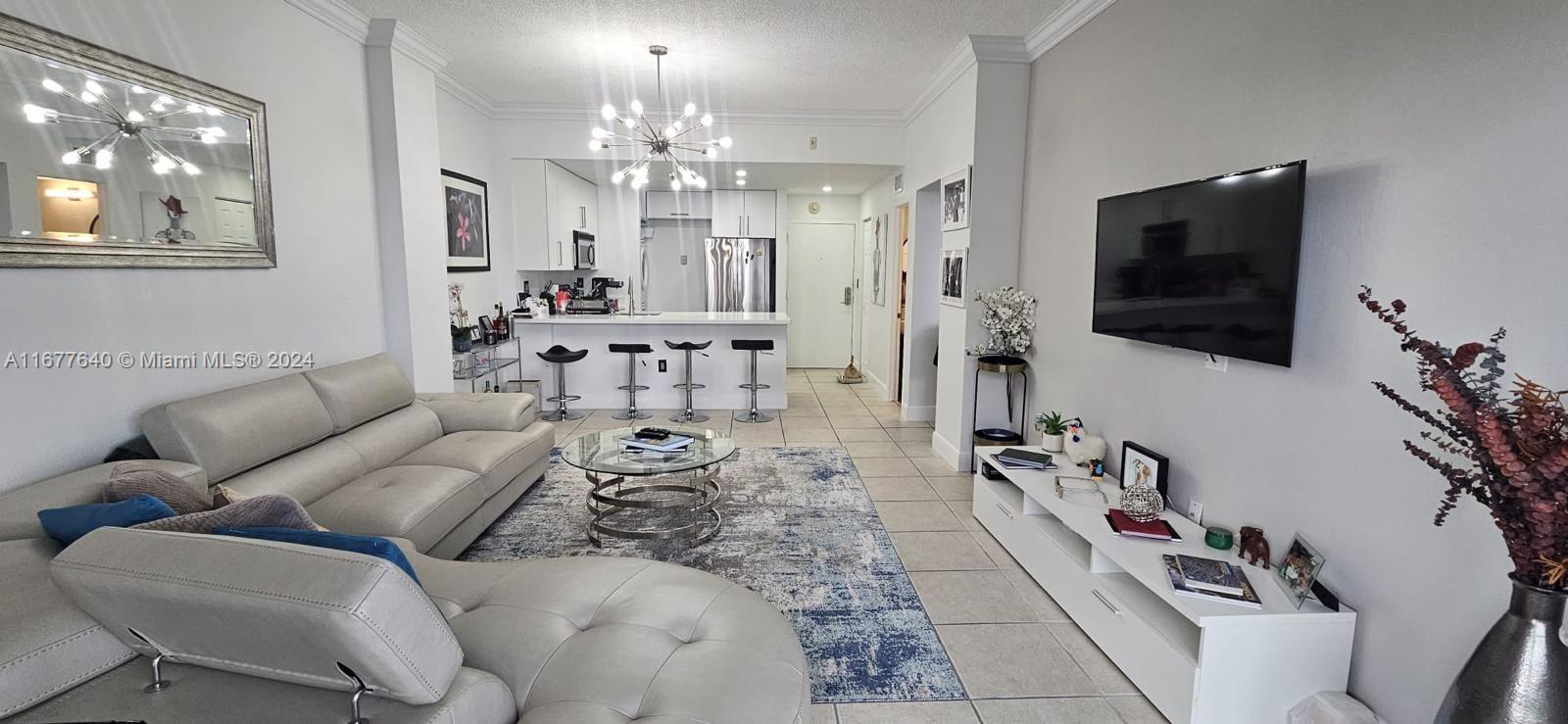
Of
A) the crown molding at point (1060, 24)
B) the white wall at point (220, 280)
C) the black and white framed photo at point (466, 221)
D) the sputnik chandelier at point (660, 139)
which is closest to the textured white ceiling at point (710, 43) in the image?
the crown molding at point (1060, 24)

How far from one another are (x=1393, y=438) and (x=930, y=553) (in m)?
1.83

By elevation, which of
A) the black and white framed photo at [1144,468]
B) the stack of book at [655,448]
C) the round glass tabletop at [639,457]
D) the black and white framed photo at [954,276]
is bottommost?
the round glass tabletop at [639,457]

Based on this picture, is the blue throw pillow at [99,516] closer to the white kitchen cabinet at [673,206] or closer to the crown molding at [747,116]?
the crown molding at [747,116]

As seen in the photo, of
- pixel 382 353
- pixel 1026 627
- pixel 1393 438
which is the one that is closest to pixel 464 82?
pixel 382 353

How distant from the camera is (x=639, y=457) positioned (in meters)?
3.33

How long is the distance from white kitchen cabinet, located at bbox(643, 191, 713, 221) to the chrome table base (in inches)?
184

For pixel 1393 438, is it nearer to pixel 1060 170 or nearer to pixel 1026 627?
pixel 1026 627

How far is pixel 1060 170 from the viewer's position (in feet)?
12.4

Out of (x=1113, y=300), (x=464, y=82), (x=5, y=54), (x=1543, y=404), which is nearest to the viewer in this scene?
(x=1543, y=404)

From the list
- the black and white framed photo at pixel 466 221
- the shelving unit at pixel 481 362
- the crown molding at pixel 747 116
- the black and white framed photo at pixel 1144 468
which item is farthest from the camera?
the crown molding at pixel 747 116

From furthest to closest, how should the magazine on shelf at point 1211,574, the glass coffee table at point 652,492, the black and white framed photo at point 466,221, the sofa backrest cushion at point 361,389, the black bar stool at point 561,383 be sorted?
1. the black bar stool at point 561,383
2. the black and white framed photo at point 466,221
3. the glass coffee table at point 652,492
4. the sofa backrest cushion at point 361,389
5. the magazine on shelf at point 1211,574

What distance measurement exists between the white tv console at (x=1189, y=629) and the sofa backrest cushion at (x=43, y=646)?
8.73ft

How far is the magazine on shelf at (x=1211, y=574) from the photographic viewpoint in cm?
202
